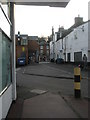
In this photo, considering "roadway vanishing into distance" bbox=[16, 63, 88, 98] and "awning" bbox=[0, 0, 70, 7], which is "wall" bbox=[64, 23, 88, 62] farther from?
"awning" bbox=[0, 0, 70, 7]

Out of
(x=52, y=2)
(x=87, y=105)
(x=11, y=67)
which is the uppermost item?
(x=52, y=2)

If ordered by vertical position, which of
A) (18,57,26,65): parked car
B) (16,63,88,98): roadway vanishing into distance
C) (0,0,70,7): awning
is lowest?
(16,63,88,98): roadway vanishing into distance

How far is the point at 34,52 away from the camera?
49.0 meters

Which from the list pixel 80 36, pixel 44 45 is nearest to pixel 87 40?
pixel 80 36

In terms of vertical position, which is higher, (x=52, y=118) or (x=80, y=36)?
(x=80, y=36)

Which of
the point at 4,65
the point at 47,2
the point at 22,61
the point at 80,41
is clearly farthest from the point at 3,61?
the point at 22,61

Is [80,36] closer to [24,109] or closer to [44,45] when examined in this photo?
[24,109]

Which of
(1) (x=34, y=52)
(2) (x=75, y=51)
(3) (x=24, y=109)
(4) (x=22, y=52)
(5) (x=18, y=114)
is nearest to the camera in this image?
(5) (x=18, y=114)

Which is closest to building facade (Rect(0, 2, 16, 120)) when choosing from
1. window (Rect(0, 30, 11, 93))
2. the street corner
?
window (Rect(0, 30, 11, 93))


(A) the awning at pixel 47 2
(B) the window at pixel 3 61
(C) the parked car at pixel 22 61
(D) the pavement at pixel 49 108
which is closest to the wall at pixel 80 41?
(C) the parked car at pixel 22 61

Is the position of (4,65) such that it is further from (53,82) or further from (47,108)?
(53,82)

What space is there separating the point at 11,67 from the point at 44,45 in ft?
274

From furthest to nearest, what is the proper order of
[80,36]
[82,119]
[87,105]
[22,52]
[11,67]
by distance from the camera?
[22,52] → [80,36] → [11,67] → [87,105] → [82,119]

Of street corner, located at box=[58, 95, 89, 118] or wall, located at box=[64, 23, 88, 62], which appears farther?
wall, located at box=[64, 23, 88, 62]
